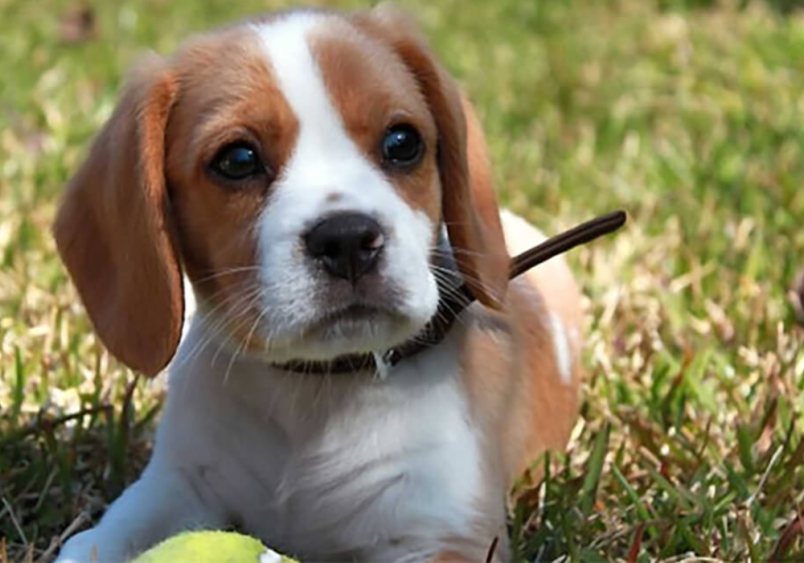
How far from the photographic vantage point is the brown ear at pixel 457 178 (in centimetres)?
402

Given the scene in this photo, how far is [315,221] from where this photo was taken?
349cm

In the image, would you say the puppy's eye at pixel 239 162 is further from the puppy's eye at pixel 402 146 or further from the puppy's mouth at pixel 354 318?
the puppy's mouth at pixel 354 318

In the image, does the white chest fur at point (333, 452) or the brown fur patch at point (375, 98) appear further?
the white chest fur at point (333, 452)

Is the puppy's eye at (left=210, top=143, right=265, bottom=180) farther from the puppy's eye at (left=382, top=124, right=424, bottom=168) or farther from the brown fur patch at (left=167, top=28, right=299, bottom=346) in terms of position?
the puppy's eye at (left=382, top=124, right=424, bottom=168)

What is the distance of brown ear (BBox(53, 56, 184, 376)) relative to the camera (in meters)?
3.79

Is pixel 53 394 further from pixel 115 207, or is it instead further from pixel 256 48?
pixel 256 48

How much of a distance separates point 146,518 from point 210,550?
2.41 feet

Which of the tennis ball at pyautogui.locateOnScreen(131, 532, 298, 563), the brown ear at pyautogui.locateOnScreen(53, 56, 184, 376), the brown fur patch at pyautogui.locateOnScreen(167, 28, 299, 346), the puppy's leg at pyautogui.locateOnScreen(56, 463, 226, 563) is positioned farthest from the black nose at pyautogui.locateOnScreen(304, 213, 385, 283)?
the puppy's leg at pyautogui.locateOnScreen(56, 463, 226, 563)

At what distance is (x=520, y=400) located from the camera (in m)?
4.37

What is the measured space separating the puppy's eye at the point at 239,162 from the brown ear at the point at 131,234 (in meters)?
0.18

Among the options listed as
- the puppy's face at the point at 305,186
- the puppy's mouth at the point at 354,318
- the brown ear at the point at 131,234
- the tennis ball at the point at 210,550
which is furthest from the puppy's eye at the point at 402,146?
the tennis ball at the point at 210,550

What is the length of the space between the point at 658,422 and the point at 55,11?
20.2ft

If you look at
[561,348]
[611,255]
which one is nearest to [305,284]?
[561,348]

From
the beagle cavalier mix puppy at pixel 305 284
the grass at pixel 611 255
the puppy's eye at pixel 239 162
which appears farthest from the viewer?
the grass at pixel 611 255
